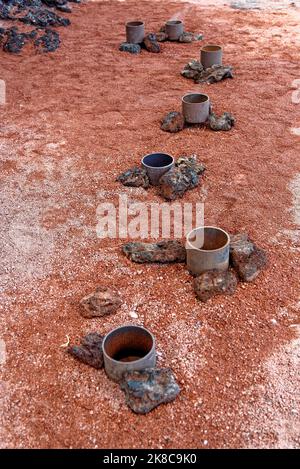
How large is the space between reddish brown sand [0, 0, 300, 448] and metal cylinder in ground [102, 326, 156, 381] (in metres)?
0.16

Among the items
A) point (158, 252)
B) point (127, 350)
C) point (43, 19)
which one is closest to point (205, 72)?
point (43, 19)

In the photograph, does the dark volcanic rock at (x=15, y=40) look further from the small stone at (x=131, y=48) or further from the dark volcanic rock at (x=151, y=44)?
the dark volcanic rock at (x=151, y=44)

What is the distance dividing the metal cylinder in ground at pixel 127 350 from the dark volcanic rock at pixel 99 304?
0.41 metres

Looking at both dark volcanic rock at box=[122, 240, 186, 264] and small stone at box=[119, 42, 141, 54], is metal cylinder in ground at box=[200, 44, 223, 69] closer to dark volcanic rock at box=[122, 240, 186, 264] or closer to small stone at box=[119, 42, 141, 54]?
small stone at box=[119, 42, 141, 54]

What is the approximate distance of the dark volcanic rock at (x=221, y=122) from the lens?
6234mm

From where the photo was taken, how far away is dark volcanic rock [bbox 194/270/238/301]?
3861 mm

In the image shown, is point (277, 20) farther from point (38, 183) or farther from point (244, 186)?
point (38, 183)

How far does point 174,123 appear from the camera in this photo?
6.24 m

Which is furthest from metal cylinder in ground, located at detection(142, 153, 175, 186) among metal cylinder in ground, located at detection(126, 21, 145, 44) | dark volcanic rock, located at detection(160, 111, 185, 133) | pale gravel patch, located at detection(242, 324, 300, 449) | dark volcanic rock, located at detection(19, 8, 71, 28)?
dark volcanic rock, located at detection(19, 8, 71, 28)

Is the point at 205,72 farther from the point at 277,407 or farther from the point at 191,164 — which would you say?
the point at 277,407

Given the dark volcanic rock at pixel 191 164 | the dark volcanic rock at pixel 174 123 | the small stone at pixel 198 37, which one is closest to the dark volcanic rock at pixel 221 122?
the dark volcanic rock at pixel 174 123

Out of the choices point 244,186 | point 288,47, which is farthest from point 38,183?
point 288,47

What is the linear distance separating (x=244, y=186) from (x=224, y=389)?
8.39 ft

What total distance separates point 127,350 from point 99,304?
472mm
